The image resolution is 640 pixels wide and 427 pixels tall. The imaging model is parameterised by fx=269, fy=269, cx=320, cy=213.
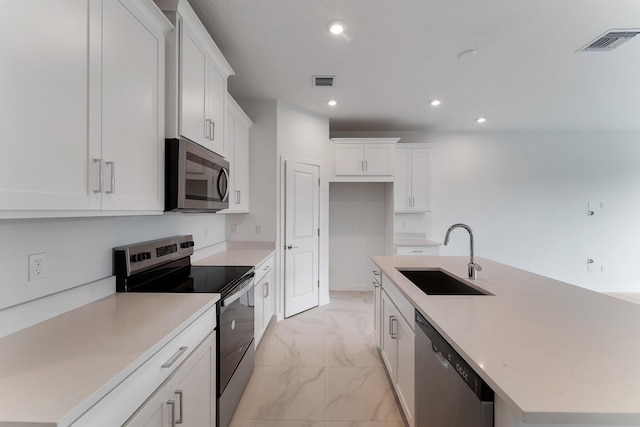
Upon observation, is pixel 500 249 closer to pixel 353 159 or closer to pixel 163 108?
pixel 353 159

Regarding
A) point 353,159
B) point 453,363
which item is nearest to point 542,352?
point 453,363

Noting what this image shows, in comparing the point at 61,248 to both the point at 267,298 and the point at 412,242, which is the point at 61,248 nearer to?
the point at 267,298

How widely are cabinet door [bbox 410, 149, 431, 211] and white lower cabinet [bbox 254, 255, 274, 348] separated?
2518 mm

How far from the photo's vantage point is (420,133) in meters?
4.58

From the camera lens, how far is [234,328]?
5.53 ft

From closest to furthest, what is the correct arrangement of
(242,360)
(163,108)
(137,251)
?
(163,108)
(137,251)
(242,360)

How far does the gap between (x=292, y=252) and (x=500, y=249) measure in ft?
11.9

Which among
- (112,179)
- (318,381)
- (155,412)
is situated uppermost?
(112,179)

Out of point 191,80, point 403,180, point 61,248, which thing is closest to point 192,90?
point 191,80

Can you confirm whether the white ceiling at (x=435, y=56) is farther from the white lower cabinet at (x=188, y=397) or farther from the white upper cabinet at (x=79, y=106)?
the white lower cabinet at (x=188, y=397)

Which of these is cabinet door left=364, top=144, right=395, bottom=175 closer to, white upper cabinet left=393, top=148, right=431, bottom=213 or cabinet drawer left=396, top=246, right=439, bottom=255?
white upper cabinet left=393, top=148, right=431, bottom=213

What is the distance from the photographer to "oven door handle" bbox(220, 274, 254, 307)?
5.07 ft

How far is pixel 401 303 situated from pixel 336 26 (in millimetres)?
1950

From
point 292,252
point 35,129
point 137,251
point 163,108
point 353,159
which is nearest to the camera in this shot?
point 35,129
